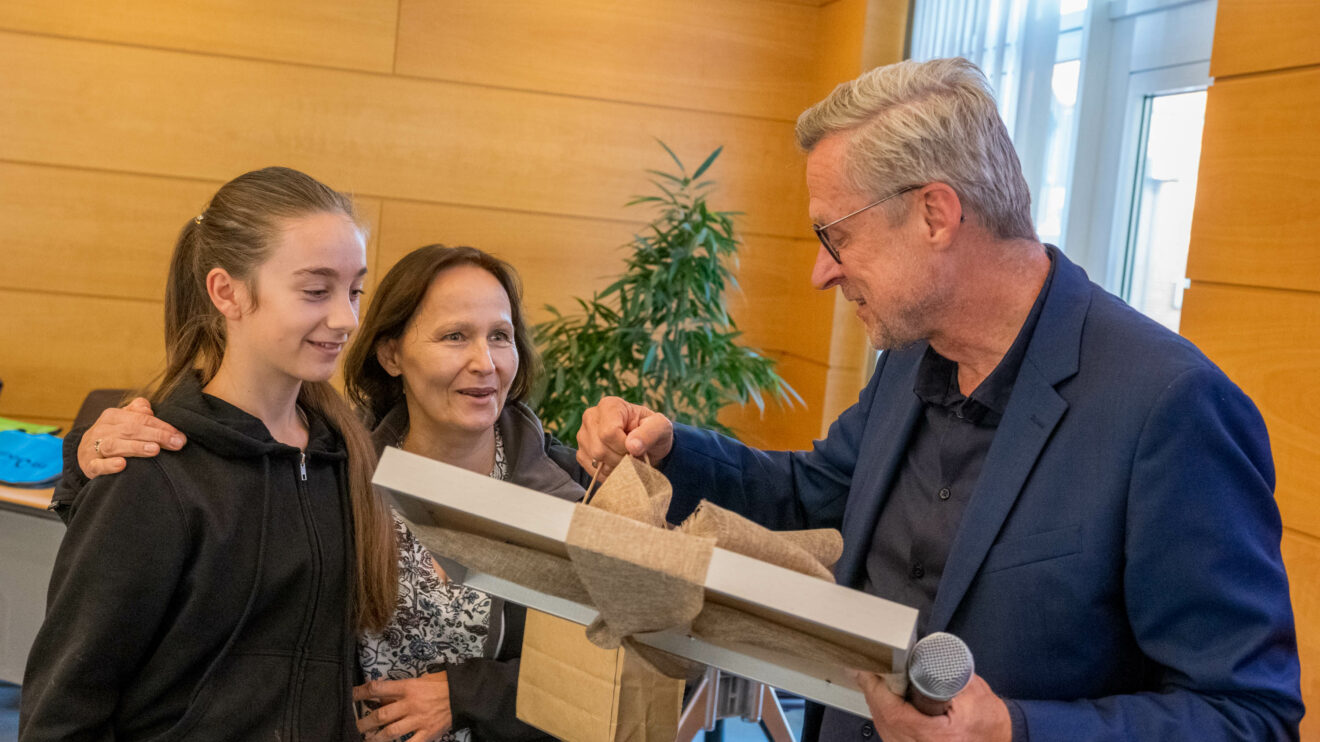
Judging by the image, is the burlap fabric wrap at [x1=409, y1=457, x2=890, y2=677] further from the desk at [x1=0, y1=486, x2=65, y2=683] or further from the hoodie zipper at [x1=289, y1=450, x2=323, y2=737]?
the desk at [x1=0, y1=486, x2=65, y2=683]

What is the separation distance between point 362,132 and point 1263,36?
319cm

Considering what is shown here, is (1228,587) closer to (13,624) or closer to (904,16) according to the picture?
(13,624)

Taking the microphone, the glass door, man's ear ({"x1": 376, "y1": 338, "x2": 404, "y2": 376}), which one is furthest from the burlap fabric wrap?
the glass door

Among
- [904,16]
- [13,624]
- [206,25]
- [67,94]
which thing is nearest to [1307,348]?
[904,16]

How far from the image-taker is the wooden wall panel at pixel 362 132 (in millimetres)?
4160

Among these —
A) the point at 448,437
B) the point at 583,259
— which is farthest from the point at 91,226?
the point at 448,437

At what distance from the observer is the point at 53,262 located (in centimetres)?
423

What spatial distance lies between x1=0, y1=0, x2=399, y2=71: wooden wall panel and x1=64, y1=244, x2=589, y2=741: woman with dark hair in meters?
2.67

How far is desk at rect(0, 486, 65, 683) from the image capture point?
3.02 metres

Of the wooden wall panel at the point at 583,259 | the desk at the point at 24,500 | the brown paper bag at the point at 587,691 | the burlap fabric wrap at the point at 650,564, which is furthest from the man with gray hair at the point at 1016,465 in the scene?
the wooden wall panel at the point at 583,259

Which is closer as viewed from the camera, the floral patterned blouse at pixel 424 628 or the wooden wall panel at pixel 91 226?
the floral patterned blouse at pixel 424 628

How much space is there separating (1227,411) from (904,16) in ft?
11.5

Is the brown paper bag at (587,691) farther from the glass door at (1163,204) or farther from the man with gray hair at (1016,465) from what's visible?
the glass door at (1163,204)

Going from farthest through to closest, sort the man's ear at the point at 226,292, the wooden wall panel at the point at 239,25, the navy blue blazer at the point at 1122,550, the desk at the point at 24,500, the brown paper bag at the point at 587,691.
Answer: the wooden wall panel at the point at 239,25 → the desk at the point at 24,500 → the man's ear at the point at 226,292 → the brown paper bag at the point at 587,691 → the navy blue blazer at the point at 1122,550
